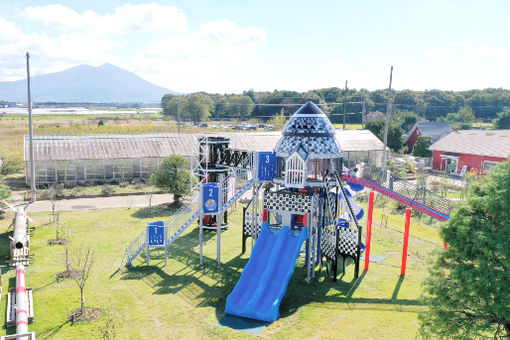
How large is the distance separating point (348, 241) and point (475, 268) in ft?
28.7

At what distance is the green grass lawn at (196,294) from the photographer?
15.4 metres

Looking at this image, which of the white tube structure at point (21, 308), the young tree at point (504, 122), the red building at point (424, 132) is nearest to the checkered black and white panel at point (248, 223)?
the white tube structure at point (21, 308)

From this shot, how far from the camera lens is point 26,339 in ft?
41.8

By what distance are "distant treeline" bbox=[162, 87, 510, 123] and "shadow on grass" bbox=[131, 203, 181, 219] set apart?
76095 mm

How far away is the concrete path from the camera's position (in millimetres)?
A: 32844

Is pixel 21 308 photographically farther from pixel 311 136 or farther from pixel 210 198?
pixel 311 136

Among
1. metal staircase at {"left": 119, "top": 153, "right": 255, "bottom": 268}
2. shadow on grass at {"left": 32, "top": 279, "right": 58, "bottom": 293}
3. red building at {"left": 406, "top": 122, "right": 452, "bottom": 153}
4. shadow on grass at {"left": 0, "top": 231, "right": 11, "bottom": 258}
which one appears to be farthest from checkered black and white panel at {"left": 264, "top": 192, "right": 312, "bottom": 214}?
red building at {"left": 406, "top": 122, "right": 452, "bottom": 153}

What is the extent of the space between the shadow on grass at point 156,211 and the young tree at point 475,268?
2268cm

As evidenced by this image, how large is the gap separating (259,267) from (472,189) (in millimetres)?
10151

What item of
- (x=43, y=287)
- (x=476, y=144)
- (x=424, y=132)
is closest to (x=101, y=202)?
(x=43, y=287)

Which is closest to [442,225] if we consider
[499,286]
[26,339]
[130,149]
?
[499,286]

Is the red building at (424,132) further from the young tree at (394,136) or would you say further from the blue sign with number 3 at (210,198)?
the blue sign with number 3 at (210,198)

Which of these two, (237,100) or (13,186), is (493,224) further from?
(237,100)

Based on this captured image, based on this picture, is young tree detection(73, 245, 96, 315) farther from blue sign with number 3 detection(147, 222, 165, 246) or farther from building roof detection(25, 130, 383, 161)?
building roof detection(25, 130, 383, 161)
